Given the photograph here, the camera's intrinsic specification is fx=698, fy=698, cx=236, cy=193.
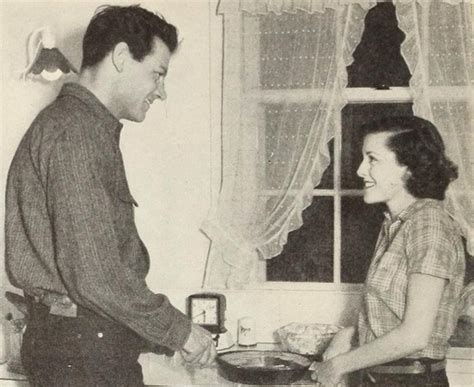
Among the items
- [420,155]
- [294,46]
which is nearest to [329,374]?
[420,155]

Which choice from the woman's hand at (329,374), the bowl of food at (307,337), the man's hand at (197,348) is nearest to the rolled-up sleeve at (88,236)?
the man's hand at (197,348)

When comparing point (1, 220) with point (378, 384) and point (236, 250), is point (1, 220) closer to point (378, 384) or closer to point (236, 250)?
point (236, 250)

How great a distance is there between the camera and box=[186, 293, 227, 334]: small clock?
260 cm

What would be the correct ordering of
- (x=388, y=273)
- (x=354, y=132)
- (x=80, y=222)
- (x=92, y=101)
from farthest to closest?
1. (x=354, y=132)
2. (x=388, y=273)
3. (x=92, y=101)
4. (x=80, y=222)

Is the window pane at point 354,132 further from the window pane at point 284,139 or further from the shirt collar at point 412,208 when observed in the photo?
the shirt collar at point 412,208

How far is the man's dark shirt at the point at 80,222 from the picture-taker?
1.52 m

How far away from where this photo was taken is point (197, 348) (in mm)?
1705

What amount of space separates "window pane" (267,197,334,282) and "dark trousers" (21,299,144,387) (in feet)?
3.98

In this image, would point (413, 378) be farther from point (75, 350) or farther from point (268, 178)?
point (268, 178)

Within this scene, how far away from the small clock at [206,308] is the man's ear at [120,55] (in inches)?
45.7

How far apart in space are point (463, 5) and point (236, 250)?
1.19 m

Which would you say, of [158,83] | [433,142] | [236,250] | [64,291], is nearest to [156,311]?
[64,291]

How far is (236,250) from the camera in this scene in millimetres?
2648

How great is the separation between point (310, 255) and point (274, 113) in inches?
24.1
